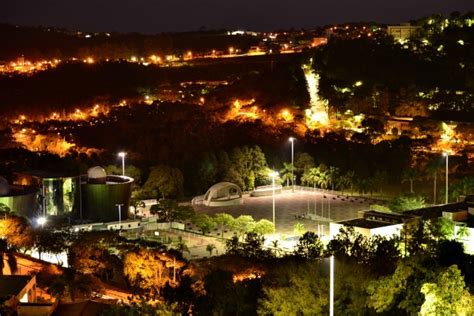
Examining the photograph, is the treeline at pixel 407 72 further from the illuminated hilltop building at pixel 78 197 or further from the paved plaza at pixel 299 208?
the illuminated hilltop building at pixel 78 197

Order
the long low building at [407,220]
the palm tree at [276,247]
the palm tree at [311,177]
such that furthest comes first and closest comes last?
the palm tree at [311,177] < the long low building at [407,220] < the palm tree at [276,247]

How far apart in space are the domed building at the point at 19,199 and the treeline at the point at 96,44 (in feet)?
129

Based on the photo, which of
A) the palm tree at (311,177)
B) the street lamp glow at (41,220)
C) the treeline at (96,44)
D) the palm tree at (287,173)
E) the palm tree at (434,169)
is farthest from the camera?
the treeline at (96,44)

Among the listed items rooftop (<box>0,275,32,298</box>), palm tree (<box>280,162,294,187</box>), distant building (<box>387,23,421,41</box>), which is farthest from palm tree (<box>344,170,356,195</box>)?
distant building (<box>387,23,421,41</box>)

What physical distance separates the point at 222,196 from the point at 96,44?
1815 inches

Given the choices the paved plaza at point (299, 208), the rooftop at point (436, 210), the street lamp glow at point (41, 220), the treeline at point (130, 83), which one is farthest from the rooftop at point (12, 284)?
the treeline at point (130, 83)

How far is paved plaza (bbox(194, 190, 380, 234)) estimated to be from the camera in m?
23.1

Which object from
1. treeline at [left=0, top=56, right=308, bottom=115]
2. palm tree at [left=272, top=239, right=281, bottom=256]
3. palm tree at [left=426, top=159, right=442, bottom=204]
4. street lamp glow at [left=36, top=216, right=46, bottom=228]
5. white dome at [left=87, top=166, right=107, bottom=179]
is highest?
treeline at [left=0, top=56, right=308, bottom=115]

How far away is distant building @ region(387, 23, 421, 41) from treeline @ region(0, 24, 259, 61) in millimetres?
21098

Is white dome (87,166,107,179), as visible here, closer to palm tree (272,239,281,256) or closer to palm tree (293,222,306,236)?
palm tree (293,222,306,236)

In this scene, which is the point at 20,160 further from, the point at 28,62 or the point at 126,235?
the point at 28,62

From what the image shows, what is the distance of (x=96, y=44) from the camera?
229 ft

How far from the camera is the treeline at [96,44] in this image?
63.5 metres

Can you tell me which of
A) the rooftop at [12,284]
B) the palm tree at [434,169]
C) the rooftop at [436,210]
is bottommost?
the rooftop at [12,284]
